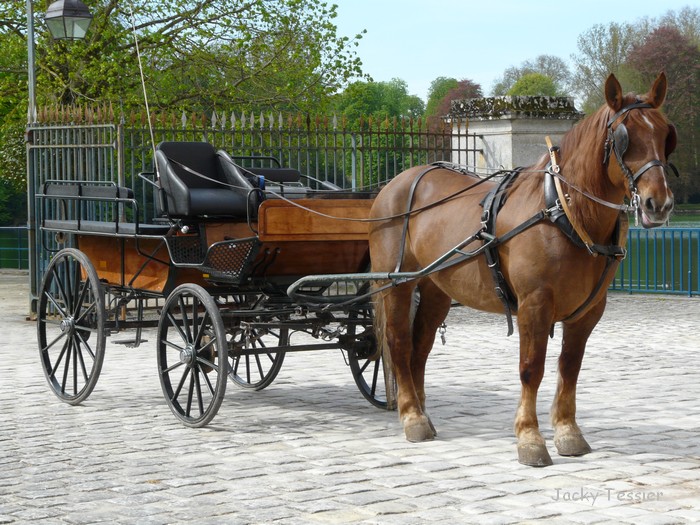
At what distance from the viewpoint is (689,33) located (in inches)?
2943

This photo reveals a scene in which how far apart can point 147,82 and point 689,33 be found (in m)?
61.1

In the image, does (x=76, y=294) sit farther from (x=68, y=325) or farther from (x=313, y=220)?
(x=313, y=220)

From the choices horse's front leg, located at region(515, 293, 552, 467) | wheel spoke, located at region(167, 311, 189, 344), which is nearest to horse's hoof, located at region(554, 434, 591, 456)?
horse's front leg, located at region(515, 293, 552, 467)

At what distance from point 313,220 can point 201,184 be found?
1130mm

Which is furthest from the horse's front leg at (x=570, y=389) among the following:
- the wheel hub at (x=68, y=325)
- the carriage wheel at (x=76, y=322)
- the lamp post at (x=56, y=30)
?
the lamp post at (x=56, y=30)

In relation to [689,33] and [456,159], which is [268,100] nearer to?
[456,159]

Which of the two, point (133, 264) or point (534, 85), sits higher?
point (534, 85)

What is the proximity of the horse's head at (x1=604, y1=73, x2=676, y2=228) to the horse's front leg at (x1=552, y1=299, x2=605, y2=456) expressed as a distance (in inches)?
34.5

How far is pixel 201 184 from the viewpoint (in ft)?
27.9

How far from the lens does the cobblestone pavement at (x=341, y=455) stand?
209 inches

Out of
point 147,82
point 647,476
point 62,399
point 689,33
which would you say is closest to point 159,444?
point 62,399

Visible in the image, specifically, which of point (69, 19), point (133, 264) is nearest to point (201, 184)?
point (133, 264)

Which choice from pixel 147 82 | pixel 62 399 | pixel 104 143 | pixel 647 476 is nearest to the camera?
pixel 647 476

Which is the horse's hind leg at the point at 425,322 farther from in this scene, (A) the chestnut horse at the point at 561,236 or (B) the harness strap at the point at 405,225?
(A) the chestnut horse at the point at 561,236
